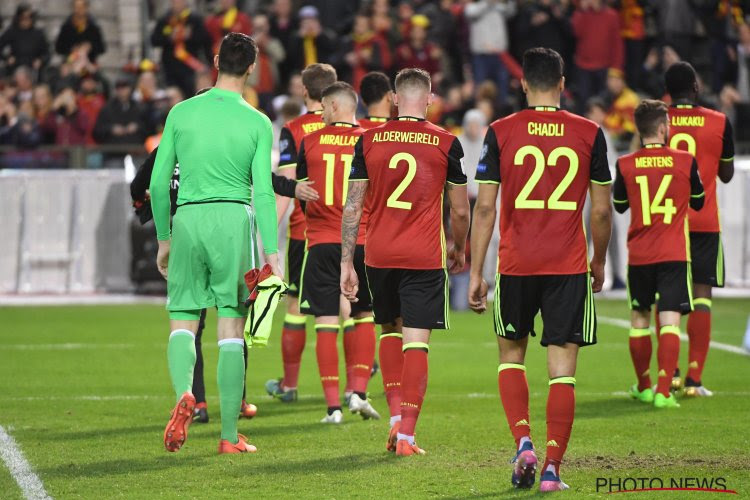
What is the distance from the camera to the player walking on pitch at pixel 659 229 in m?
10.3

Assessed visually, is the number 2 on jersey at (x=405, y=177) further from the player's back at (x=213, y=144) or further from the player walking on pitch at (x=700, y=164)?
the player walking on pitch at (x=700, y=164)

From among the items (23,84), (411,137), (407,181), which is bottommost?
(407,181)

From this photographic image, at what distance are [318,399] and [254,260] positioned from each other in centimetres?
310

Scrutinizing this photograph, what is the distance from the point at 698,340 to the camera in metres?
11.2

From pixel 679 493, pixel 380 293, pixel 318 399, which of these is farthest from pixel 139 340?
pixel 679 493

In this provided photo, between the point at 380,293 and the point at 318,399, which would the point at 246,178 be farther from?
the point at 318,399

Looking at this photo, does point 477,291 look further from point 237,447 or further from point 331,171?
point 331,171

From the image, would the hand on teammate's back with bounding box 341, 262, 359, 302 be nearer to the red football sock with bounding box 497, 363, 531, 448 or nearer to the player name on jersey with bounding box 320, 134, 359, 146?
the red football sock with bounding box 497, 363, 531, 448

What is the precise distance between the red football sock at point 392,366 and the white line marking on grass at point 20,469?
2.25 meters

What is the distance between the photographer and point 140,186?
918cm

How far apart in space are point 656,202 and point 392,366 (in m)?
2.59

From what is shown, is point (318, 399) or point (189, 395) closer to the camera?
point (189, 395)

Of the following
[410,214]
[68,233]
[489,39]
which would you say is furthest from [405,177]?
→ [489,39]

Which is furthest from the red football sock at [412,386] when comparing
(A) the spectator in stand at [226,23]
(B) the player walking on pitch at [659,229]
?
(A) the spectator in stand at [226,23]
